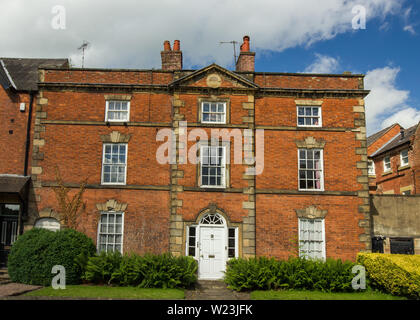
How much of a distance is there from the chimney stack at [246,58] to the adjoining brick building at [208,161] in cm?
58

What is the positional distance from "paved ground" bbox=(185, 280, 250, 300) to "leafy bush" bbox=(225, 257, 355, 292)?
397mm

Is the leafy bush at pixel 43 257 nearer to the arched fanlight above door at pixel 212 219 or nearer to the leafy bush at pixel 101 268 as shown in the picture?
the leafy bush at pixel 101 268

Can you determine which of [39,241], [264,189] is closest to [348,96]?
[264,189]

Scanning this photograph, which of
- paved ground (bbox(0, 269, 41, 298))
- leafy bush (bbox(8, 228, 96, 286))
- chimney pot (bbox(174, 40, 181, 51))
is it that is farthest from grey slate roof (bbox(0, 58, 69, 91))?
paved ground (bbox(0, 269, 41, 298))

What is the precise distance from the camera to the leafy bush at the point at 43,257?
13.4 m

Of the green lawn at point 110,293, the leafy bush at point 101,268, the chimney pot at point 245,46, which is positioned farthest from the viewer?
the chimney pot at point 245,46

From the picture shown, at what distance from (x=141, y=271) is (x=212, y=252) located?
3.45m

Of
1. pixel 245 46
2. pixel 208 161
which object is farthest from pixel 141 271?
pixel 245 46

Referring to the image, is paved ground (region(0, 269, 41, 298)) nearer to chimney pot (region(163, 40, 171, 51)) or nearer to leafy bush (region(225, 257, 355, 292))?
leafy bush (region(225, 257, 355, 292))

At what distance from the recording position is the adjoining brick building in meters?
15.9

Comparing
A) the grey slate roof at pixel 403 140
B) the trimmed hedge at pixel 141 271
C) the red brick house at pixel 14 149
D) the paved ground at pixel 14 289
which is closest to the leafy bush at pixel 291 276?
the trimmed hedge at pixel 141 271

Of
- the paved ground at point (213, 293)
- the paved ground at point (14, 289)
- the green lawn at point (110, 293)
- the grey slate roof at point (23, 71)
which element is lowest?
the paved ground at point (213, 293)

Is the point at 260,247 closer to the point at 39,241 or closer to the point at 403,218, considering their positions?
the point at 403,218

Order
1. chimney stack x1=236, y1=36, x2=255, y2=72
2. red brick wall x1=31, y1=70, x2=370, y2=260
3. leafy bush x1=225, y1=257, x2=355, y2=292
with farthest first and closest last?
chimney stack x1=236, y1=36, x2=255, y2=72
red brick wall x1=31, y1=70, x2=370, y2=260
leafy bush x1=225, y1=257, x2=355, y2=292
